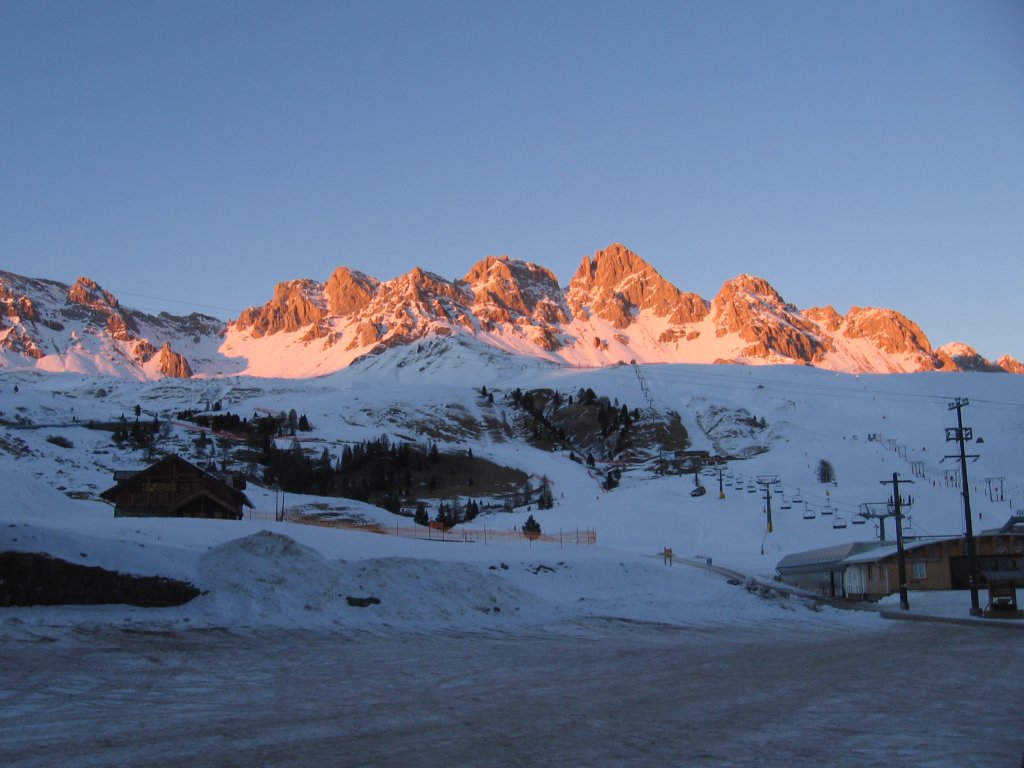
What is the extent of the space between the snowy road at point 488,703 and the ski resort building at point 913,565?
104 feet

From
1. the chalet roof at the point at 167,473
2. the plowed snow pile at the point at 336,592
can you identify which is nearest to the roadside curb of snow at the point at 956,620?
the plowed snow pile at the point at 336,592

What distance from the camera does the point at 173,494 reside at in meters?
55.7

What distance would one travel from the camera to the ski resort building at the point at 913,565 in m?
53.5

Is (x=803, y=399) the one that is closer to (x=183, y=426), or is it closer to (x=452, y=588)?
(x=183, y=426)

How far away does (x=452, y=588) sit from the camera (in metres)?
28.7

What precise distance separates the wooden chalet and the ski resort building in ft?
117

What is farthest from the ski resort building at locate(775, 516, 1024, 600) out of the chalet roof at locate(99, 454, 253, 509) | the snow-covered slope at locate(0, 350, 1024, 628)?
the chalet roof at locate(99, 454, 253, 509)

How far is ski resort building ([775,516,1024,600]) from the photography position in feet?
175

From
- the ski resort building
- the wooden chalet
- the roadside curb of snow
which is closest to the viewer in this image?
the roadside curb of snow

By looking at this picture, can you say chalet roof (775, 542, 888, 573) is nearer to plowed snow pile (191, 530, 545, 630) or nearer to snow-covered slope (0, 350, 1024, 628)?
snow-covered slope (0, 350, 1024, 628)

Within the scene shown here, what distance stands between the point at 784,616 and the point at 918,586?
2458 cm

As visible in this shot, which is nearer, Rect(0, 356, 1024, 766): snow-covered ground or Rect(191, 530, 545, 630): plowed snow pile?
Rect(0, 356, 1024, 766): snow-covered ground

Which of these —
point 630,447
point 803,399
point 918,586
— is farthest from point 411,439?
point 918,586

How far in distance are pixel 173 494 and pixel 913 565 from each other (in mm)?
43930
